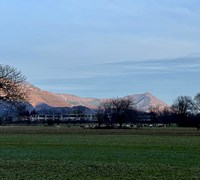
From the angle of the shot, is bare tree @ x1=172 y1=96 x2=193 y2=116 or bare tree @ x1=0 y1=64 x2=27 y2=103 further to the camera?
bare tree @ x1=172 y1=96 x2=193 y2=116

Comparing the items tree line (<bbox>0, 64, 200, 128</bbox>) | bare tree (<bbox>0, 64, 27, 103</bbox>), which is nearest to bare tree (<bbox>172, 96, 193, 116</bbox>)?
tree line (<bbox>0, 64, 200, 128</bbox>)

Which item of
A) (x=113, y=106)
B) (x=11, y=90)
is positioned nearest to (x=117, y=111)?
(x=113, y=106)

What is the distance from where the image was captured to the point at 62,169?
22.0 metres

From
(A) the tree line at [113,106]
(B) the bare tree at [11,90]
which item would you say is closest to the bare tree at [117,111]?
(A) the tree line at [113,106]

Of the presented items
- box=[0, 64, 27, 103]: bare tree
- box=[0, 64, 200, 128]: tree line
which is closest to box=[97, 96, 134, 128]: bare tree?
box=[0, 64, 200, 128]: tree line

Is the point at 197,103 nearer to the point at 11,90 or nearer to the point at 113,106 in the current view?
the point at 113,106

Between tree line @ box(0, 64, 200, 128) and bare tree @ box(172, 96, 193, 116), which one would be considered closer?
tree line @ box(0, 64, 200, 128)

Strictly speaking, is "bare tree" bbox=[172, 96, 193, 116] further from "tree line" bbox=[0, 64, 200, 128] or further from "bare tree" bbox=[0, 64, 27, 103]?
"bare tree" bbox=[0, 64, 27, 103]

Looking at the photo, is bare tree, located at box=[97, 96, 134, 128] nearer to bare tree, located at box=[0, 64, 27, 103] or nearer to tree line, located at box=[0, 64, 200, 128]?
tree line, located at box=[0, 64, 200, 128]

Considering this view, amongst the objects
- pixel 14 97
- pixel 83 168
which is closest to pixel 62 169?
pixel 83 168

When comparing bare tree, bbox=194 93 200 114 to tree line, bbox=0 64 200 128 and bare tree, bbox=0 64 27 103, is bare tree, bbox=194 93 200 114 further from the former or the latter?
bare tree, bbox=0 64 27 103

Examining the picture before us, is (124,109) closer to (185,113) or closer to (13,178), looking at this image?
(185,113)

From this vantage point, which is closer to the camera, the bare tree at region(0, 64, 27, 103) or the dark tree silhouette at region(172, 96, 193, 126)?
the bare tree at region(0, 64, 27, 103)

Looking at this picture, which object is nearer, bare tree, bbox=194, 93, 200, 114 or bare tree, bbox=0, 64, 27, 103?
bare tree, bbox=0, 64, 27, 103
